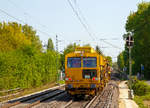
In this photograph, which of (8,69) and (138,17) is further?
(138,17)

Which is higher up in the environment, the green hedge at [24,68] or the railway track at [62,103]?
the green hedge at [24,68]

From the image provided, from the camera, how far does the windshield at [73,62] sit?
17.9 meters

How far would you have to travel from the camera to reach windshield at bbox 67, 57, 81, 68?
1794 centimetres

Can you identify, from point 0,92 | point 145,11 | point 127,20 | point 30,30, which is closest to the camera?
point 0,92

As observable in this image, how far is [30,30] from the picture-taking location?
58.3m

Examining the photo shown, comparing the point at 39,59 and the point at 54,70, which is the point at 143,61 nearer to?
the point at 54,70

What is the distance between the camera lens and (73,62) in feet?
59.2

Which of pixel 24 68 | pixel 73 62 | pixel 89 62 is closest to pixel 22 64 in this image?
pixel 24 68

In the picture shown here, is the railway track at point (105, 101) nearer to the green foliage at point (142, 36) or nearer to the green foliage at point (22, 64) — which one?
the green foliage at point (22, 64)

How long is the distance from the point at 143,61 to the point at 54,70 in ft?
61.4

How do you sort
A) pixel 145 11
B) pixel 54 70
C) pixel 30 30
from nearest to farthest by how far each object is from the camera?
pixel 54 70 < pixel 145 11 < pixel 30 30

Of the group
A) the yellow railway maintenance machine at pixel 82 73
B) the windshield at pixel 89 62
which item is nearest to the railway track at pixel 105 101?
the yellow railway maintenance machine at pixel 82 73

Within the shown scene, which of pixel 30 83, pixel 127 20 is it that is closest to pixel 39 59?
pixel 30 83

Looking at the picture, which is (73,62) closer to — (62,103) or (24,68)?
(62,103)
